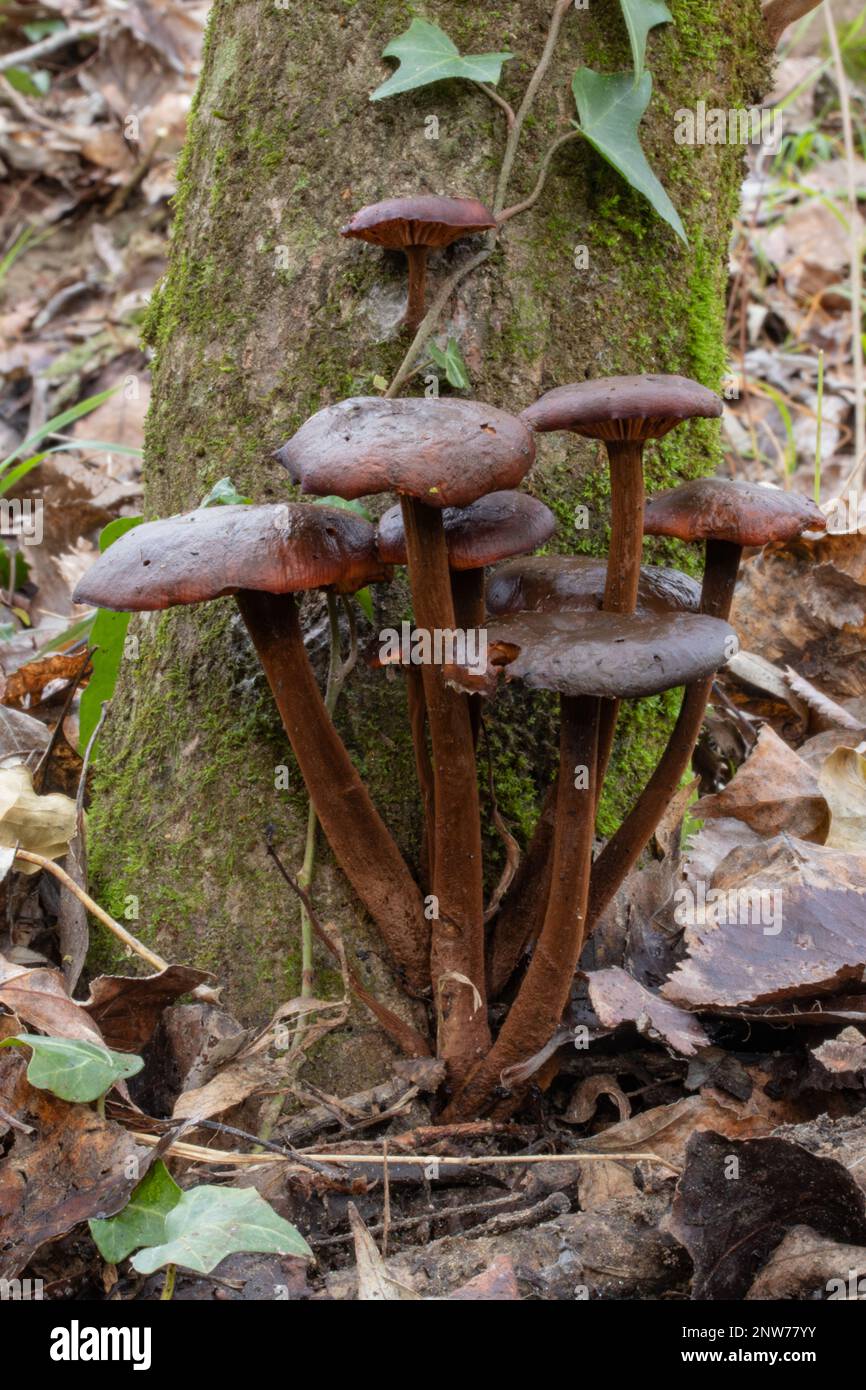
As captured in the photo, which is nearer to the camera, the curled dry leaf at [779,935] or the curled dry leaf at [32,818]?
the curled dry leaf at [779,935]

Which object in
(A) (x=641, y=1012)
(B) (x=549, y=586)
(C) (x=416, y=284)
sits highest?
(C) (x=416, y=284)

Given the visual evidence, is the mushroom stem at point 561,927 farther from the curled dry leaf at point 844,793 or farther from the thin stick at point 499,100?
the thin stick at point 499,100

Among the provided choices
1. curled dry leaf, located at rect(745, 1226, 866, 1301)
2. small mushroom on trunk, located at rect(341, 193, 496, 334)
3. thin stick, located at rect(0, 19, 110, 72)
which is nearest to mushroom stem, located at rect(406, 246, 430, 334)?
small mushroom on trunk, located at rect(341, 193, 496, 334)

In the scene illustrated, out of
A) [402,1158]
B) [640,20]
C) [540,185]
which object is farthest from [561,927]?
[640,20]

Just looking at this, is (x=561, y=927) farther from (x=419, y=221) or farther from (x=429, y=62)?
(x=429, y=62)

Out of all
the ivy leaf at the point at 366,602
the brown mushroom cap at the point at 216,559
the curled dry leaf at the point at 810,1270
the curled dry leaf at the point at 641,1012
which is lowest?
the curled dry leaf at the point at 810,1270

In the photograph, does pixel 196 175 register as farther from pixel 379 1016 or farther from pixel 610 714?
pixel 379 1016

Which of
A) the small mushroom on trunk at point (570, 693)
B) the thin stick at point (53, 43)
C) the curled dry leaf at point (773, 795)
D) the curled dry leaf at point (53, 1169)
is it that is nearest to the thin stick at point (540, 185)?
the small mushroom on trunk at point (570, 693)
